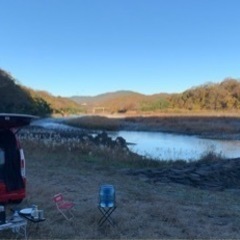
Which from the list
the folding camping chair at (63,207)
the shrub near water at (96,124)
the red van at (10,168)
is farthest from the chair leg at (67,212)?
the shrub near water at (96,124)

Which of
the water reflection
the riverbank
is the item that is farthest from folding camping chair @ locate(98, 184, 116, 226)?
the riverbank

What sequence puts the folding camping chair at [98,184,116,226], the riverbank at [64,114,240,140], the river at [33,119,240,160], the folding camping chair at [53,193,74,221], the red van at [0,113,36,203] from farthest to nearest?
the riverbank at [64,114,240,140]
the river at [33,119,240,160]
the red van at [0,113,36,203]
the folding camping chair at [53,193,74,221]
the folding camping chair at [98,184,116,226]

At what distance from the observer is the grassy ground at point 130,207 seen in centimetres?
693

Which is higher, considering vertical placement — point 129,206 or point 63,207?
point 63,207

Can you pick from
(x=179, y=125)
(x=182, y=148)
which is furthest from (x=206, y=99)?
(x=182, y=148)

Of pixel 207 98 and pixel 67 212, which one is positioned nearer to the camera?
pixel 67 212

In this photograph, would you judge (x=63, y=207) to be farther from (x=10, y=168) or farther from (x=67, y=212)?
(x=10, y=168)

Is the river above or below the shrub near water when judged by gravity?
below

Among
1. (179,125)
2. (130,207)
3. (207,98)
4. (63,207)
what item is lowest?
(130,207)

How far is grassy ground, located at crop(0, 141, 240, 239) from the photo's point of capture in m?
6.93

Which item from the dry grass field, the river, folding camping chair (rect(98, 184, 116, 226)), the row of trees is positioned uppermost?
the row of trees

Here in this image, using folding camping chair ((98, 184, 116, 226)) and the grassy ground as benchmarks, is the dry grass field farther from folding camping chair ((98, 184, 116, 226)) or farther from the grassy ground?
folding camping chair ((98, 184, 116, 226))

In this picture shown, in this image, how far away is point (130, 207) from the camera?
841 cm

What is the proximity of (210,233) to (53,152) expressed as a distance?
38.4 ft
